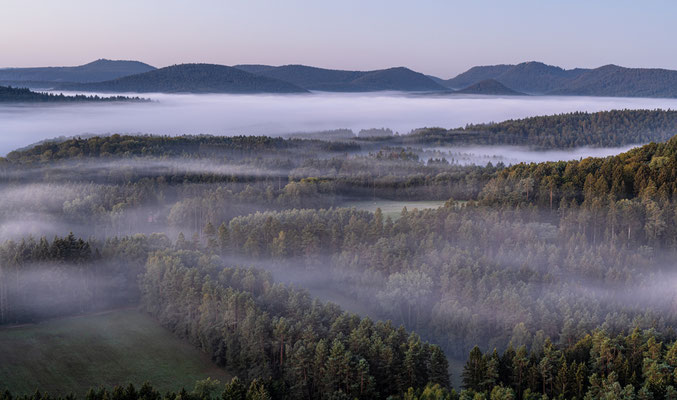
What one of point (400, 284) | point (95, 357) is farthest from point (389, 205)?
point (95, 357)

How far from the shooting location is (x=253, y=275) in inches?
2835

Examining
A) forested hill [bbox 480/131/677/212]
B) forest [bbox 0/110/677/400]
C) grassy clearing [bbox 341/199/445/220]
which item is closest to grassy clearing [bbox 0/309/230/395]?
forest [bbox 0/110/677/400]

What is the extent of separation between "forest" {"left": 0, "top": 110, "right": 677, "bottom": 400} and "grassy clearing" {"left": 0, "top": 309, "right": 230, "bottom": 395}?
5.31 feet

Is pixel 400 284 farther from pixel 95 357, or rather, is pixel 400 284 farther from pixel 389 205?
pixel 389 205

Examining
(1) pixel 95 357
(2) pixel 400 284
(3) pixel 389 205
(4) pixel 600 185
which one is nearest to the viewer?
(1) pixel 95 357

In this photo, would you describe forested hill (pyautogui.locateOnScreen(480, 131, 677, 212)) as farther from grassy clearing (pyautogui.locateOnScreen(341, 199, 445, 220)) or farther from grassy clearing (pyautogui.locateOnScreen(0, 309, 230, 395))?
grassy clearing (pyautogui.locateOnScreen(0, 309, 230, 395))

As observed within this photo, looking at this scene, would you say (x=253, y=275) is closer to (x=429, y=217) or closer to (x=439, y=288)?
(x=439, y=288)

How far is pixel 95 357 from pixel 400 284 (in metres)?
36.2

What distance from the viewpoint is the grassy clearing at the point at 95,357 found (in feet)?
189

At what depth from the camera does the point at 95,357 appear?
62500 millimetres

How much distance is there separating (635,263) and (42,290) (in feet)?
255

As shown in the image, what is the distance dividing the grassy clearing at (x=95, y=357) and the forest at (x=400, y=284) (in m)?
1.62

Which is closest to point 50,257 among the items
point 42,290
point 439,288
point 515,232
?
point 42,290

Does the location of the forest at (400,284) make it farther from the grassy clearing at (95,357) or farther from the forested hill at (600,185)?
the grassy clearing at (95,357)
